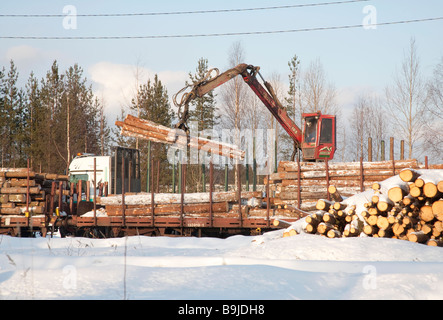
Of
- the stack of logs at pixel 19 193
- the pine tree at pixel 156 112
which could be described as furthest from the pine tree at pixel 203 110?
the stack of logs at pixel 19 193

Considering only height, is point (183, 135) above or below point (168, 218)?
above

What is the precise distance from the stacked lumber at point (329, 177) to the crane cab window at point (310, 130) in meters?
3.63

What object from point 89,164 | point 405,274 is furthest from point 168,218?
point 89,164

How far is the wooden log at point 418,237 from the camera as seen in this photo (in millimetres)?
7868

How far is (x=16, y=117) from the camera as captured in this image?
4331 cm

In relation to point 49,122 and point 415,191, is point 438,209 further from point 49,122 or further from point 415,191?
point 49,122

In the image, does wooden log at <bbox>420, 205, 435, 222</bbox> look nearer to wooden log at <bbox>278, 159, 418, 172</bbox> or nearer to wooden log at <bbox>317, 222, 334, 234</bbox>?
wooden log at <bbox>317, 222, 334, 234</bbox>

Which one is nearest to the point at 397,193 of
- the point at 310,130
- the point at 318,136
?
the point at 318,136

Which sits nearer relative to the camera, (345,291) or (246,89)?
(345,291)

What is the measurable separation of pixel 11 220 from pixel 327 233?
9558 millimetres

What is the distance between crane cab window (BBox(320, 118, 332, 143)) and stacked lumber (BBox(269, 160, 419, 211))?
3528mm

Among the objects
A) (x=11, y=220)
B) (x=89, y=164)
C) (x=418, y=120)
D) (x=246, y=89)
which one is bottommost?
(x=11, y=220)

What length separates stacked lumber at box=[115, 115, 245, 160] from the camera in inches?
580
